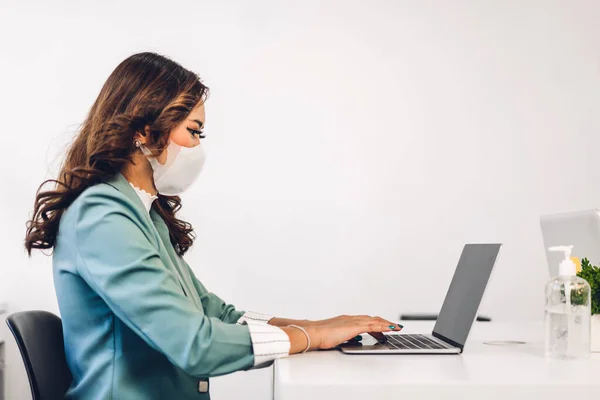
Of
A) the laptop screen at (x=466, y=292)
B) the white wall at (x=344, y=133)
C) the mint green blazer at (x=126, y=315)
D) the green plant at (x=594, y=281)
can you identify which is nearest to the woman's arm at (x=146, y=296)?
the mint green blazer at (x=126, y=315)

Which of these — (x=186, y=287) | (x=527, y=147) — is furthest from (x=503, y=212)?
(x=186, y=287)

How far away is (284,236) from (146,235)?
1.63m

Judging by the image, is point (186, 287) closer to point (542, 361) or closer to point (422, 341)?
point (422, 341)

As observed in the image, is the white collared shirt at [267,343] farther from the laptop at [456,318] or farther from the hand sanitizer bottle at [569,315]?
the hand sanitizer bottle at [569,315]

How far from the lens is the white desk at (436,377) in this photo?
2.99ft

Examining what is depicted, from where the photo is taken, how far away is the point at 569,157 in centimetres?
290

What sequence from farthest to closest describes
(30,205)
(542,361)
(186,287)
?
(30,205) → (186,287) → (542,361)

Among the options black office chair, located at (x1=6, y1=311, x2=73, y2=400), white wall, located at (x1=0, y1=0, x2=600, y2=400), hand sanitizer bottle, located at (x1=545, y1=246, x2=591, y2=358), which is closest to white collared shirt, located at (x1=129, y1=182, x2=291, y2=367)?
black office chair, located at (x1=6, y1=311, x2=73, y2=400)

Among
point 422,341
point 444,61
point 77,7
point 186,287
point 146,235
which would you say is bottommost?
point 422,341

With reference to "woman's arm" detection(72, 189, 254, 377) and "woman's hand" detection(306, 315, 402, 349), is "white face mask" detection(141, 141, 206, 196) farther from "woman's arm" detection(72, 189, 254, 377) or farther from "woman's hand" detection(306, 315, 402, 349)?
"woman's hand" detection(306, 315, 402, 349)

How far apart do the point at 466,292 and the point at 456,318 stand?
0.22 feet

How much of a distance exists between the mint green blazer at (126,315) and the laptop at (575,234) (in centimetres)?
80

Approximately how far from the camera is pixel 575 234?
1496 mm

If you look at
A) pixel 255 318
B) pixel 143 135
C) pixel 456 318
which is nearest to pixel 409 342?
pixel 456 318
